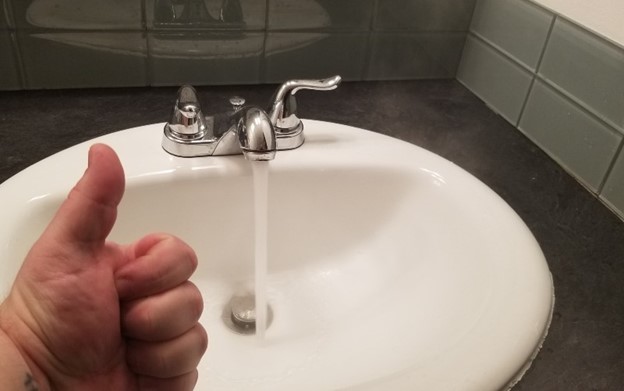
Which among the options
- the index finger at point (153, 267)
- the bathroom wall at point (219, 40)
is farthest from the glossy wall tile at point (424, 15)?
the index finger at point (153, 267)

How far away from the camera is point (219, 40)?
0.78 meters

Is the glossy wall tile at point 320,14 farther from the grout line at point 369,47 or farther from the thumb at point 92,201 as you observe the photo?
the thumb at point 92,201

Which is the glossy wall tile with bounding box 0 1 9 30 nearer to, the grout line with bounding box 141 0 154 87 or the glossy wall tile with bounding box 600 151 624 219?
the grout line with bounding box 141 0 154 87

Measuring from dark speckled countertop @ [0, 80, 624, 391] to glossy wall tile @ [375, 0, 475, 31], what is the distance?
0.29 ft

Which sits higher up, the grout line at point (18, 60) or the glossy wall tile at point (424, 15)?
the glossy wall tile at point (424, 15)

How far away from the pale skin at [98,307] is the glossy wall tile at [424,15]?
1.94ft

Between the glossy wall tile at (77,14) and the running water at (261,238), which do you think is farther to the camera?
the glossy wall tile at (77,14)

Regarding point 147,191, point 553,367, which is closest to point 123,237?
point 147,191

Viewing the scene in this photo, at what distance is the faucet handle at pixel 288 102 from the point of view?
1.81ft

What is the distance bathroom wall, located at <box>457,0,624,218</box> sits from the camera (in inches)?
25.5

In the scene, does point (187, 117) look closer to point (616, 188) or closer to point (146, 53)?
point (146, 53)

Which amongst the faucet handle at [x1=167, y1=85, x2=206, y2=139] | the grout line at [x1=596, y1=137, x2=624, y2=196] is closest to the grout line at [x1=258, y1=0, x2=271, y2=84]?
the faucet handle at [x1=167, y1=85, x2=206, y2=139]

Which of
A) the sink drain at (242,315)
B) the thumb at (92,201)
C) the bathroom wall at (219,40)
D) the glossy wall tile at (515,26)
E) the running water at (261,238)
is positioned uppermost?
the thumb at (92,201)

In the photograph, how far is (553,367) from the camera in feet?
1.47
